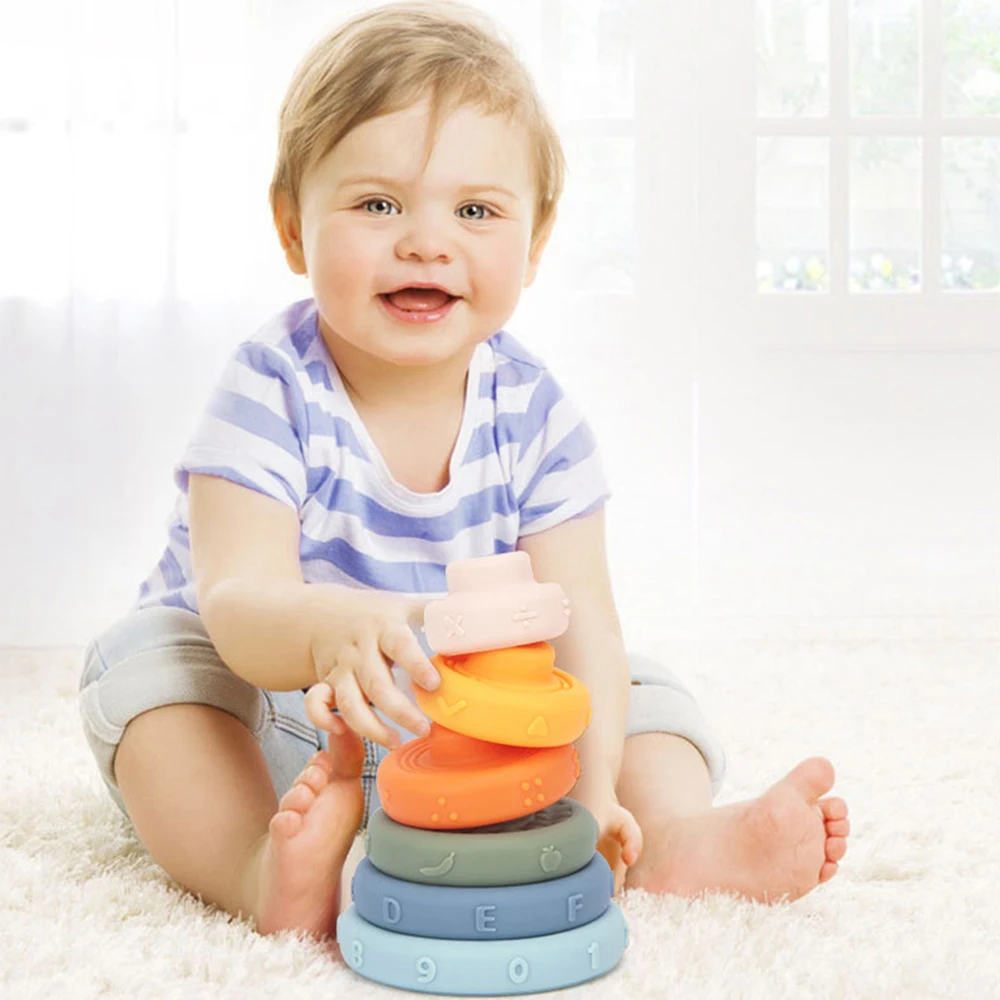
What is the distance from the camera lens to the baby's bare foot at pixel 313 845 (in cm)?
91

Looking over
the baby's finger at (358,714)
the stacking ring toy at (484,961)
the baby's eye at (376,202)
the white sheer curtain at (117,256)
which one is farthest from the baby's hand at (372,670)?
the white sheer curtain at (117,256)

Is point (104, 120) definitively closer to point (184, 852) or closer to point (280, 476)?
point (280, 476)

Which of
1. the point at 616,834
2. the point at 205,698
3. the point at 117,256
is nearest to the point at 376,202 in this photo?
the point at 205,698

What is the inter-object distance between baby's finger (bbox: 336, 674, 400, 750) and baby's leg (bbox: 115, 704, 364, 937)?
0.20 ft

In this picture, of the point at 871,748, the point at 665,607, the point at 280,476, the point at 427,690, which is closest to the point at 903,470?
the point at 665,607

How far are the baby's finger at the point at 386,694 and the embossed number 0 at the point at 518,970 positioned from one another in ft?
0.44

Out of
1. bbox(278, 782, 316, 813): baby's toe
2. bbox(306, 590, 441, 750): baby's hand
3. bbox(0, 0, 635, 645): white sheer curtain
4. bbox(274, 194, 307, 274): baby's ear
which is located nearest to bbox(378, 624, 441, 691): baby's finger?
bbox(306, 590, 441, 750): baby's hand

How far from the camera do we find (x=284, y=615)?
0.98 m

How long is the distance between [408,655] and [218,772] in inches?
10.4

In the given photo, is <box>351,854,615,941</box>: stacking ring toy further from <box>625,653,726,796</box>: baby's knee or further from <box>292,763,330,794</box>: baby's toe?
<box>625,653,726,796</box>: baby's knee

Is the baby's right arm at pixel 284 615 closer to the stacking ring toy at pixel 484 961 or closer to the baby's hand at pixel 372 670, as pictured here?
the baby's hand at pixel 372 670

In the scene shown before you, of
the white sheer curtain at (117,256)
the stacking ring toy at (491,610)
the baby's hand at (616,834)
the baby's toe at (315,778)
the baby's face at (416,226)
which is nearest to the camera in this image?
the stacking ring toy at (491,610)

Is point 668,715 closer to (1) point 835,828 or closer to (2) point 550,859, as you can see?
(1) point 835,828

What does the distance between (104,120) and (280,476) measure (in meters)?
1.52
